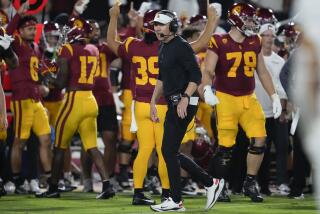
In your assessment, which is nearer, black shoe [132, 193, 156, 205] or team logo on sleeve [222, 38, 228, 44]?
black shoe [132, 193, 156, 205]

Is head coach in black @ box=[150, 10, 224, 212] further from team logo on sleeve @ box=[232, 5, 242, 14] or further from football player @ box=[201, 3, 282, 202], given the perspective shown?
team logo on sleeve @ box=[232, 5, 242, 14]

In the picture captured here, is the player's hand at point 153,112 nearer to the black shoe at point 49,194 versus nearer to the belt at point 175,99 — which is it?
the belt at point 175,99

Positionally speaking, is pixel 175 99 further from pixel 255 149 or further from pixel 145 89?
pixel 255 149

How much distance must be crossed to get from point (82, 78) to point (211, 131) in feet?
8.35

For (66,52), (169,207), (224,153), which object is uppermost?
(66,52)

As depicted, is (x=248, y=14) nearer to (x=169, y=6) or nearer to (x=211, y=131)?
(x=211, y=131)

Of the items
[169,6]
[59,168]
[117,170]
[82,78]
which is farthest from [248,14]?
[169,6]

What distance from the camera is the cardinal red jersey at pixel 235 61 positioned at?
392 inches

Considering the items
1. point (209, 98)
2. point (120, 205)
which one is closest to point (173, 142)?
Result: point (209, 98)

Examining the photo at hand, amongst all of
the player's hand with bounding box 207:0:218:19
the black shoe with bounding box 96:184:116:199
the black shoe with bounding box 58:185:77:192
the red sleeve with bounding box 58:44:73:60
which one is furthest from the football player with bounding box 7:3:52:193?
the player's hand with bounding box 207:0:218:19

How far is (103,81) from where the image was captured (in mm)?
11703

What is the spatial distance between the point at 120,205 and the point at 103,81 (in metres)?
2.55

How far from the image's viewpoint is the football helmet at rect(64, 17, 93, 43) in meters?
10.6

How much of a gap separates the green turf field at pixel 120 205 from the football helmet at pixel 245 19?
188 cm
